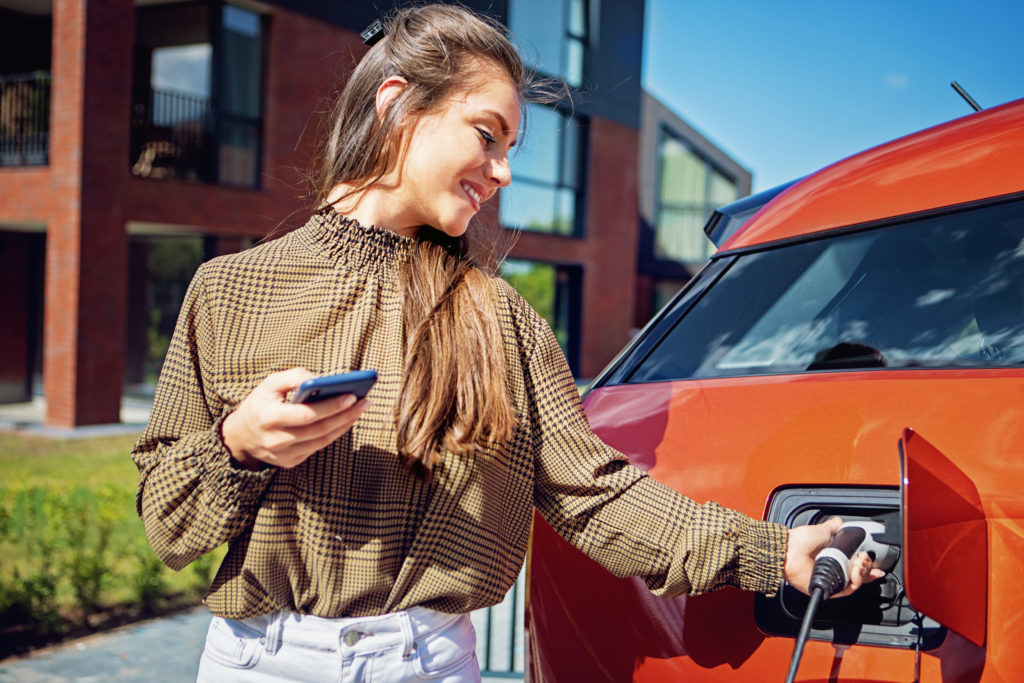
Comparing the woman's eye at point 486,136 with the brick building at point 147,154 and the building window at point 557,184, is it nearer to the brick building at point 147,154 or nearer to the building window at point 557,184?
the brick building at point 147,154

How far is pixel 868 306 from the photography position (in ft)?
6.14

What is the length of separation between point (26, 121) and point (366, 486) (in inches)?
580

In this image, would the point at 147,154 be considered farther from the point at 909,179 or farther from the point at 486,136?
the point at 909,179

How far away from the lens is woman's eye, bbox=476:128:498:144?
160 cm

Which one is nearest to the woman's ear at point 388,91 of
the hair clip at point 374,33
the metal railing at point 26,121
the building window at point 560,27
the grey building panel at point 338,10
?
the hair clip at point 374,33

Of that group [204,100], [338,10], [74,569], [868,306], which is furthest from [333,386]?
[338,10]

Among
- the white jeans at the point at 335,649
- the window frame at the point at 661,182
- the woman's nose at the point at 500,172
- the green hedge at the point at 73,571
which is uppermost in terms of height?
the window frame at the point at 661,182

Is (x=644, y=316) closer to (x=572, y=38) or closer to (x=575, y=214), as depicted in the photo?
(x=575, y=214)

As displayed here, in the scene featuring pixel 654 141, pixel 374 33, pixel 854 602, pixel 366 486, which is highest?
pixel 654 141

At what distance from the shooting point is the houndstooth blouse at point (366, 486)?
1438mm

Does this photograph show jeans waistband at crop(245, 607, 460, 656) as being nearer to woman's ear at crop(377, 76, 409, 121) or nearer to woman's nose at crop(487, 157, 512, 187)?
woman's nose at crop(487, 157, 512, 187)

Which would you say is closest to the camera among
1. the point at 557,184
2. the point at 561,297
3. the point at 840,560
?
the point at 840,560

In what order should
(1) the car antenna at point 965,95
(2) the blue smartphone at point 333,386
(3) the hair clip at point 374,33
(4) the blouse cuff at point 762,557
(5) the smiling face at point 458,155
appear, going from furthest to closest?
(1) the car antenna at point 965,95, (3) the hair clip at point 374,33, (5) the smiling face at point 458,155, (4) the blouse cuff at point 762,557, (2) the blue smartphone at point 333,386

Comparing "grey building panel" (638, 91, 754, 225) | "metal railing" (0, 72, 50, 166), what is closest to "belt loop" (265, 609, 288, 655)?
"metal railing" (0, 72, 50, 166)
